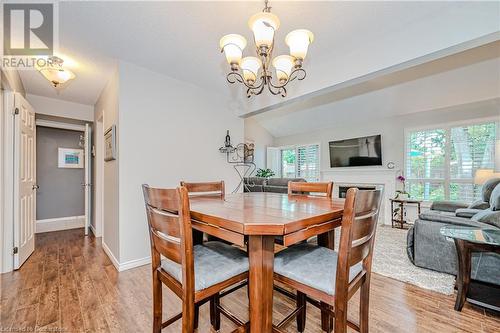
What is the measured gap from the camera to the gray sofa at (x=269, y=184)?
3656 mm

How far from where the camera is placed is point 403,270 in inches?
96.5

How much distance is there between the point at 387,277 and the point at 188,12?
10.1ft

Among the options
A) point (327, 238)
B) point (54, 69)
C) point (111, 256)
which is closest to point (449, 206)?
point (327, 238)

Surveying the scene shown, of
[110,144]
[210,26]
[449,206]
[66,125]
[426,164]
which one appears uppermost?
[210,26]

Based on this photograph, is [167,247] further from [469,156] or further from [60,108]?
[469,156]

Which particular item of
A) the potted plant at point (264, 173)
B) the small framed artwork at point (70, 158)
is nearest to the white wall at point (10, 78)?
the small framed artwork at point (70, 158)

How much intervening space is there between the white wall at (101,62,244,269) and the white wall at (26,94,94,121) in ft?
2.89

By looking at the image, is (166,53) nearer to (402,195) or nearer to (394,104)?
(394,104)

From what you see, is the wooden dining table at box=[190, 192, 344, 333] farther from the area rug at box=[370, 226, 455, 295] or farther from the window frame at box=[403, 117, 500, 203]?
the window frame at box=[403, 117, 500, 203]

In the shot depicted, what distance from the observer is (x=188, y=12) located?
1.89 meters

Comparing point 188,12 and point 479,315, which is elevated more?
point 188,12

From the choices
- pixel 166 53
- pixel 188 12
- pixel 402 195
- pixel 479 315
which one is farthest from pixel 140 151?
pixel 402 195

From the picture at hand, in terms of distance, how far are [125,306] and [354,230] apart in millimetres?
1877

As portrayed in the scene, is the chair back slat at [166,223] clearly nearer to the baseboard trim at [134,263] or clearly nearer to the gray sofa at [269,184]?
the baseboard trim at [134,263]
